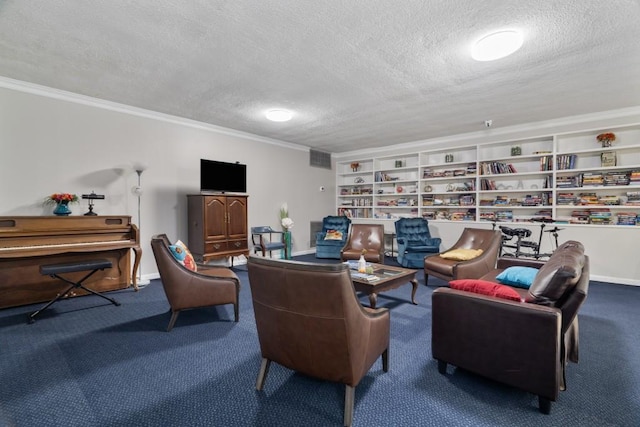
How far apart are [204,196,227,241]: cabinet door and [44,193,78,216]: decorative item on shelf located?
1.58 metres

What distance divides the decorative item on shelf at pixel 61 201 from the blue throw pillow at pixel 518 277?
15.9ft

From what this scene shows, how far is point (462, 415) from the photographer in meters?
1.62

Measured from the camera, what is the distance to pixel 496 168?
5434 mm

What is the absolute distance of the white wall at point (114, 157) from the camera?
349cm

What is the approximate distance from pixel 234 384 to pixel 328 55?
111 inches

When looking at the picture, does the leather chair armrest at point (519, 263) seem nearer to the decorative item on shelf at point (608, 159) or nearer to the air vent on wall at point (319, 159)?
the decorative item on shelf at point (608, 159)

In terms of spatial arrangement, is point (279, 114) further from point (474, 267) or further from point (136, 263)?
point (474, 267)

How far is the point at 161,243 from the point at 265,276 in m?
1.53

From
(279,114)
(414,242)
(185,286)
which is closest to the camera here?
(185,286)

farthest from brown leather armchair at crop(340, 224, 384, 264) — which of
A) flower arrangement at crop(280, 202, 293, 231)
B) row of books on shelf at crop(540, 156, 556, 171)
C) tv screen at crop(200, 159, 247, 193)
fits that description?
row of books on shelf at crop(540, 156, 556, 171)

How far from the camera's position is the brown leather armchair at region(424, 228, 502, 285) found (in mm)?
3512

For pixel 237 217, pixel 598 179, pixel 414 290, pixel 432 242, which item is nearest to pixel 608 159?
pixel 598 179

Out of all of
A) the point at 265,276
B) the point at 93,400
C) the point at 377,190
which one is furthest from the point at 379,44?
the point at 377,190

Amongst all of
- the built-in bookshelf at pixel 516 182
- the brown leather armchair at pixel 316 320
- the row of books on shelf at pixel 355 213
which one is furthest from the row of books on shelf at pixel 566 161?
the brown leather armchair at pixel 316 320
